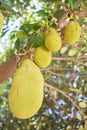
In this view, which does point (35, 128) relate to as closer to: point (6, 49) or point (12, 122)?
point (12, 122)

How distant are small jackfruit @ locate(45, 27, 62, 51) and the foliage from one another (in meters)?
0.02

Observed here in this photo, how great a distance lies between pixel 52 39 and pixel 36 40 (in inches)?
2.6

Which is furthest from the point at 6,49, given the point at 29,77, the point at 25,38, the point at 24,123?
the point at 29,77

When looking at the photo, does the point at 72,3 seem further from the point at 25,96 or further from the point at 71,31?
the point at 25,96

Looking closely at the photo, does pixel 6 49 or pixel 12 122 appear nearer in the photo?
pixel 6 49

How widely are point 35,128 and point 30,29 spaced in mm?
2777

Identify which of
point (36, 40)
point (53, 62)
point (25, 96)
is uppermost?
point (36, 40)

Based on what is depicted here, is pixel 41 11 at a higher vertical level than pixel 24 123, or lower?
higher

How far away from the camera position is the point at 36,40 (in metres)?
0.91

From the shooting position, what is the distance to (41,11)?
1071 mm

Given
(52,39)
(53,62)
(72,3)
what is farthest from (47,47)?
(53,62)

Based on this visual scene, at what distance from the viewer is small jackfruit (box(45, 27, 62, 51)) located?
0.96 m

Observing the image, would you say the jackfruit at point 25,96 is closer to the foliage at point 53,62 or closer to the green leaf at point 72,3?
the foliage at point 53,62

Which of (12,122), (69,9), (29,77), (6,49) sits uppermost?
(69,9)
